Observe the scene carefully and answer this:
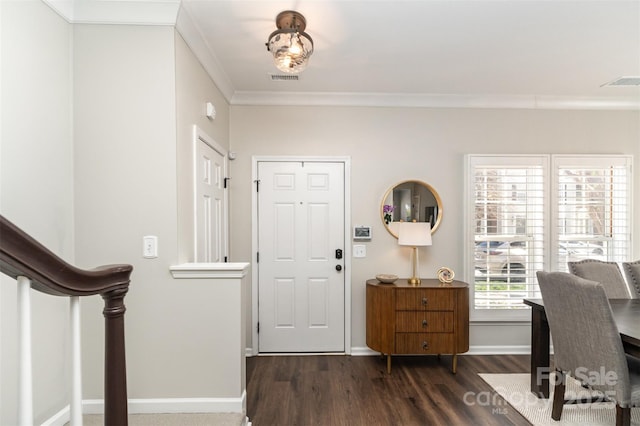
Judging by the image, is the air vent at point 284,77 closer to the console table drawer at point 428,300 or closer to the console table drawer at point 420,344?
the console table drawer at point 428,300

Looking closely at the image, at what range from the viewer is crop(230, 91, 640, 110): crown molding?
135 inches

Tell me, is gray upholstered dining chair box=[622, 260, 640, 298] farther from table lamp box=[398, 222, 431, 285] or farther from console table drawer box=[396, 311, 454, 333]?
table lamp box=[398, 222, 431, 285]

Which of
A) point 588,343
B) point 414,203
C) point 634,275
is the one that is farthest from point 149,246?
point 634,275

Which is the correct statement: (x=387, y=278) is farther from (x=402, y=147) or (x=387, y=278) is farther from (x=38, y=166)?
(x=38, y=166)

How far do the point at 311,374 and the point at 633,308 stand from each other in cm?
251

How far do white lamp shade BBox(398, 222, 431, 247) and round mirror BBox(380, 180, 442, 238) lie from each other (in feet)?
0.86

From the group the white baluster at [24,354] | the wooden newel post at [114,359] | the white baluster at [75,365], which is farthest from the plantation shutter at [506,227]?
the white baluster at [24,354]

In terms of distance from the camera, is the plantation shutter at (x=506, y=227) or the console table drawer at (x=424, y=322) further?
the plantation shutter at (x=506, y=227)

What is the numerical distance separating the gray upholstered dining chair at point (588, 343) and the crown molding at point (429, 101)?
199 cm

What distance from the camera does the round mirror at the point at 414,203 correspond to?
11.5ft

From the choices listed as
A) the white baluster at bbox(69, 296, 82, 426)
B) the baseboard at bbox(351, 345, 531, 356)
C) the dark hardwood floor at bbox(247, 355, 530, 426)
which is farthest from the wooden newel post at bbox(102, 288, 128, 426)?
the baseboard at bbox(351, 345, 531, 356)

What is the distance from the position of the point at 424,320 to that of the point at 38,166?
9.86ft

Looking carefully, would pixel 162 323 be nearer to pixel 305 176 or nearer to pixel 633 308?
pixel 305 176

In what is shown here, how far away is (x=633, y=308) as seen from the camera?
7.86ft
